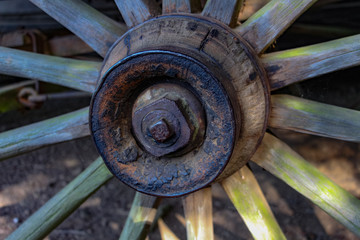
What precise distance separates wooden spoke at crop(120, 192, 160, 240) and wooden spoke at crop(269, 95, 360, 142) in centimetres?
43

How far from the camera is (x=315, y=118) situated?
2.80 feet

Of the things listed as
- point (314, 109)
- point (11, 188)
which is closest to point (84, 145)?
point (11, 188)

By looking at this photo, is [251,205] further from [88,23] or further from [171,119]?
[88,23]

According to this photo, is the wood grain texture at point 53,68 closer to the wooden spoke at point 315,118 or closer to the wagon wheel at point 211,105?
the wagon wheel at point 211,105

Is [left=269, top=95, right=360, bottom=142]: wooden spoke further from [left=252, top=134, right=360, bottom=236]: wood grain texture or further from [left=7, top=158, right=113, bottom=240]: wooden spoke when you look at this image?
[left=7, top=158, right=113, bottom=240]: wooden spoke

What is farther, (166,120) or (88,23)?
(88,23)

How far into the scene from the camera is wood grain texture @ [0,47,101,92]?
1.00 meters

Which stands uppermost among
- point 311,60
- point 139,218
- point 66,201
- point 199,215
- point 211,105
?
point 311,60

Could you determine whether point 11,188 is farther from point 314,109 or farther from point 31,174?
point 314,109

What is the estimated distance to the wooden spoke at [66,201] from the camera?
101 centimetres

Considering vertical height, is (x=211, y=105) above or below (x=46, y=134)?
above

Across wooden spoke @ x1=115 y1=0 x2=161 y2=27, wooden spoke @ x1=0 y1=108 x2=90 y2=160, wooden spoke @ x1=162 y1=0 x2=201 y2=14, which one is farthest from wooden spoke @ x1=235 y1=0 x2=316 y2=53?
wooden spoke @ x1=0 y1=108 x2=90 y2=160

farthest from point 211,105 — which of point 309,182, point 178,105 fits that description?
point 309,182

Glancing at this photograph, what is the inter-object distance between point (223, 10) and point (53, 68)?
51 centimetres
